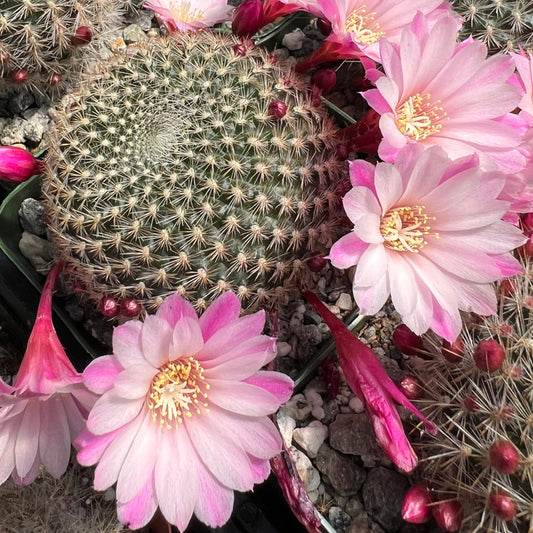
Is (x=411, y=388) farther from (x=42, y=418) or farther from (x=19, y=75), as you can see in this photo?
(x=19, y=75)

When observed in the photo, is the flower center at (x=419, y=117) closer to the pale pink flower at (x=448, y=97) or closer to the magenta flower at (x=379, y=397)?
the pale pink flower at (x=448, y=97)

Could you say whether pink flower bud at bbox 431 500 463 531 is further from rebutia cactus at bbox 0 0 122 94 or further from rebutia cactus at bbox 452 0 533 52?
rebutia cactus at bbox 0 0 122 94

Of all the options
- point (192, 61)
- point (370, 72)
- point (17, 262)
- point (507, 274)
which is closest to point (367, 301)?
point (507, 274)

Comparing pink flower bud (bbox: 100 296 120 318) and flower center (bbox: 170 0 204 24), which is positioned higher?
flower center (bbox: 170 0 204 24)

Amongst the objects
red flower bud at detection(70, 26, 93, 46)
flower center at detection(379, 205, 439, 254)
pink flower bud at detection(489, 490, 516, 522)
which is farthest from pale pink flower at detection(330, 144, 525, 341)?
red flower bud at detection(70, 26, 93, 46)

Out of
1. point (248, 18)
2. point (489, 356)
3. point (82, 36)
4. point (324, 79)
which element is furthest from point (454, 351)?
point (82, 36)

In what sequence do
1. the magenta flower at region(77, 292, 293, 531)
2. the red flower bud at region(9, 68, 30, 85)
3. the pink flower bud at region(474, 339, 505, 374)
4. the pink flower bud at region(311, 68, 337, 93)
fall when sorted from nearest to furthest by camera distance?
the magenta flower at region(77, 292, 293, 531) → the pink flower bud at region(474, 339, 505, 374) → the pink flower bud at region(311, 68, 337, 93) → the red flower bud at region(9, 68, 30, 85)
